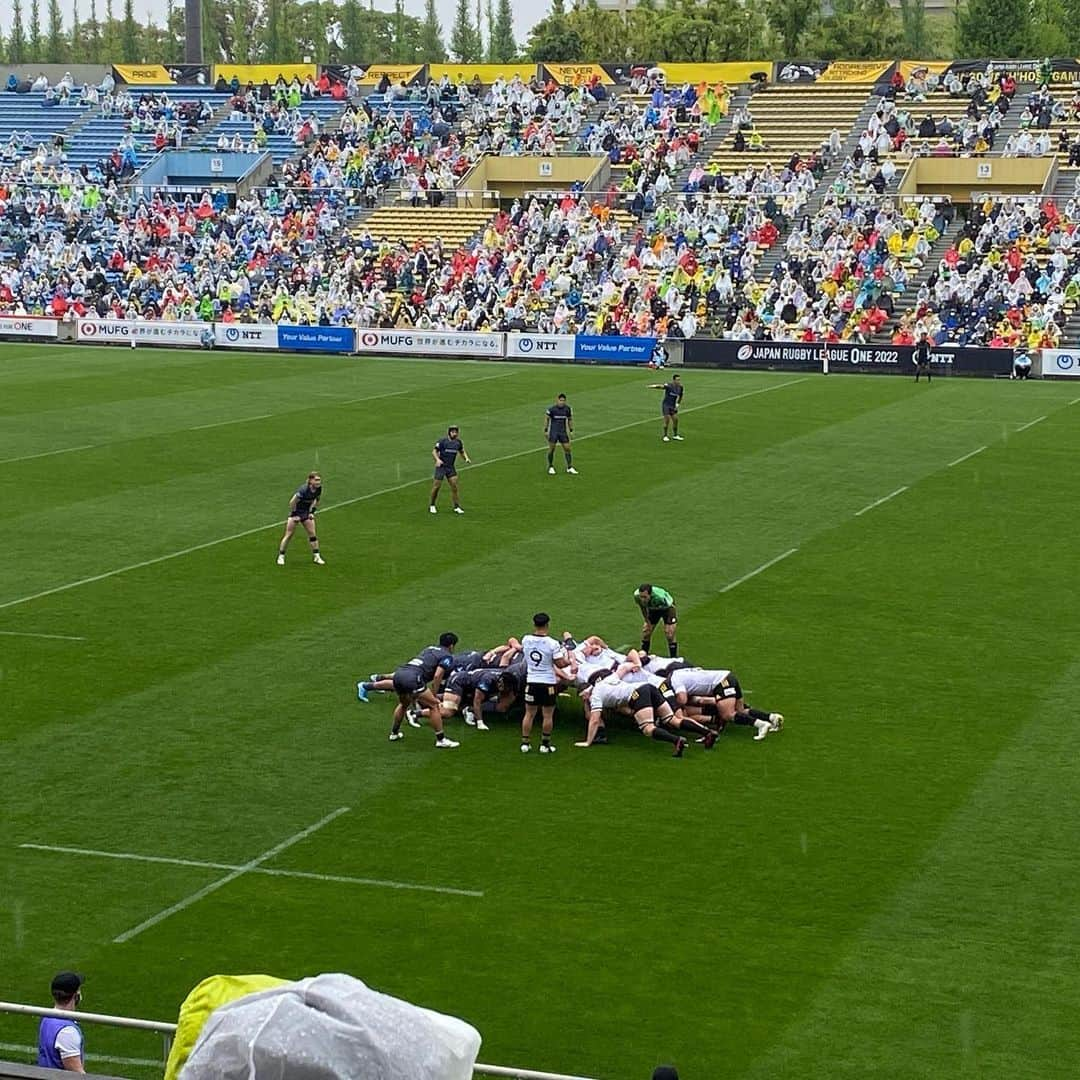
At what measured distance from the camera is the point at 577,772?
730 inches

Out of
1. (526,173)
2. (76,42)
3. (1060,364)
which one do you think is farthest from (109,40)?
(1060,364)

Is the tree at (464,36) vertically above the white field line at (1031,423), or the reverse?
the tree at (464,36)

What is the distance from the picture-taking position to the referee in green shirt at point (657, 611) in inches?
878

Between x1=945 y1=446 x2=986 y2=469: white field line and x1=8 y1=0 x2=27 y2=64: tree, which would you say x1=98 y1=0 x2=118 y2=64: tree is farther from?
x1=945 y1=446 x2=986 y2=469: white field line

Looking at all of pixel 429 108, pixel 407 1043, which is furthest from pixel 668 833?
pixel 429 108

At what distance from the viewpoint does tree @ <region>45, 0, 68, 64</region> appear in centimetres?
16262

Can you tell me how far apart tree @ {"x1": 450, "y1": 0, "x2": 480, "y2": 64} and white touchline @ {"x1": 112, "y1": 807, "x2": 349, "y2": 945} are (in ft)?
454

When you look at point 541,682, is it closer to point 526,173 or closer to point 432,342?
point 432,342

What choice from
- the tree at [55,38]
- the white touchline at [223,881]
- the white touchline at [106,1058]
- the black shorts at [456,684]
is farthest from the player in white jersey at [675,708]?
the tree at [55,38]

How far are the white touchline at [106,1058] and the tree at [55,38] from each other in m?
161

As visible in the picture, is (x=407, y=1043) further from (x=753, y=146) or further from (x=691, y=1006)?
(x=753, y=146)

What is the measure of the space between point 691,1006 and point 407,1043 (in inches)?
350

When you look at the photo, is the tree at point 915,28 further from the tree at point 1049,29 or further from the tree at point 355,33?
the tree at point 355,33

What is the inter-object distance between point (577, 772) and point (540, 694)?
3.75ft
